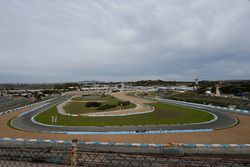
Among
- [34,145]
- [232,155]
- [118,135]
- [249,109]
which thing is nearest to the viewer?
[232,155]

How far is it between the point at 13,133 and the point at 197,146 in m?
18.4

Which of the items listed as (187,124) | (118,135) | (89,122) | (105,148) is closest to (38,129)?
(89,122)

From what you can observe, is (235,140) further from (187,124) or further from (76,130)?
(76,130)

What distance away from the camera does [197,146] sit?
734 inches

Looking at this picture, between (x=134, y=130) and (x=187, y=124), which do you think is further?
(x=187, y=124)

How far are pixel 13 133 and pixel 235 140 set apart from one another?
2152 centimetres

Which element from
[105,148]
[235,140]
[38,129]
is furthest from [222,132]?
[38,129]

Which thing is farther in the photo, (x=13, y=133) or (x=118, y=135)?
(x=13, y=133)

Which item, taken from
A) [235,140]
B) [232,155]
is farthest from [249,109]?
[232,155]

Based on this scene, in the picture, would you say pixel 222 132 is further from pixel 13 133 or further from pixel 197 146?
pixel 13 133

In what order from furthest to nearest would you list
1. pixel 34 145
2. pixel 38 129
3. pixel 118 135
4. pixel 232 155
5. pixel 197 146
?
pixel 38 129 < pixel 118 135 < pixel 34 145 < pixel 197 146 < pixel 232 155

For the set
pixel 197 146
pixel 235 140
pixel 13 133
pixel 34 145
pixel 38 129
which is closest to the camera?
pixel 197 146

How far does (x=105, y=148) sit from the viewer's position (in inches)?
736

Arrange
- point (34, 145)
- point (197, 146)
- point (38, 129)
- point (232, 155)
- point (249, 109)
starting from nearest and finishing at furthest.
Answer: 1. point (232, 155)
2. point (197, 146)
3. point (34, 145)
4. point (38, 129)
5. point (249, 109)
